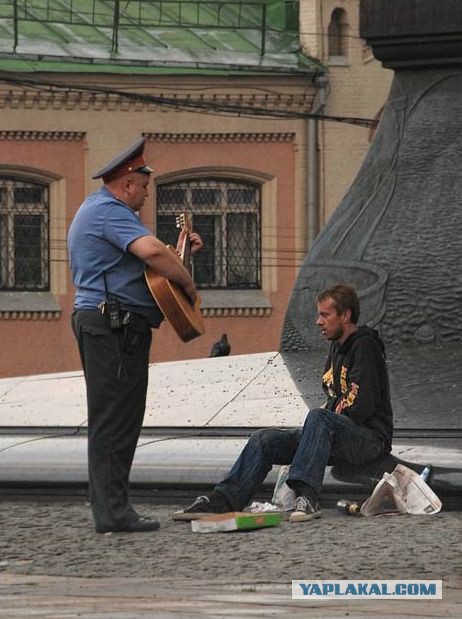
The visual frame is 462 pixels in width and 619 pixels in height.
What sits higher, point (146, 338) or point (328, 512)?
point (146, 338)

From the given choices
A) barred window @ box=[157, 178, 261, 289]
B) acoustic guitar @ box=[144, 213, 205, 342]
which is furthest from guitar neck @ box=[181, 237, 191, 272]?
barred window @ box=[157, 178, 261, 289]

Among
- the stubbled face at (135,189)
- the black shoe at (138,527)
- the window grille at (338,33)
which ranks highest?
the window grille at (338,33)

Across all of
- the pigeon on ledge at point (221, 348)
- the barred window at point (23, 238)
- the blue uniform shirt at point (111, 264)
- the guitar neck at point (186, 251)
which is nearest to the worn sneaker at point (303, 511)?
the blue uniform shirt at point (111, 264)

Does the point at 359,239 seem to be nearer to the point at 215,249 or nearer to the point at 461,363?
the point at 461,363

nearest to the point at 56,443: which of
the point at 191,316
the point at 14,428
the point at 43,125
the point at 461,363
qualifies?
A: the point at 14,428

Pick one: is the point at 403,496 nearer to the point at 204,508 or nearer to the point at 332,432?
the point at 332,432

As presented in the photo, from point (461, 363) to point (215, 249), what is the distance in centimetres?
2022

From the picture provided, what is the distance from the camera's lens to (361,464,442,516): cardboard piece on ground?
30.3 ft

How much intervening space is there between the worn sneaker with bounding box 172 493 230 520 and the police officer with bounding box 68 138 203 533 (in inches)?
9.9

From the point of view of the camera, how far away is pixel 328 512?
9422mm

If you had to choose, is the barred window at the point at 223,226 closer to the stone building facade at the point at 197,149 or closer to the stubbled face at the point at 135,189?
the stone building facade at the point at 197,149

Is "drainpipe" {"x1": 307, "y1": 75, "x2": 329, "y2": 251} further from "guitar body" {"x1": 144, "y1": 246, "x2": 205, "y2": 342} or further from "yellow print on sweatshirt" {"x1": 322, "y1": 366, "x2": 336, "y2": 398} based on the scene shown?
"guitar body" {"x1": 144, "y1": 246, "x2": 205, "y2": 342}

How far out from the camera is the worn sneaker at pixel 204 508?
911 cm

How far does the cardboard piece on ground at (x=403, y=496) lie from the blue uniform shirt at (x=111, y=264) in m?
1.24
